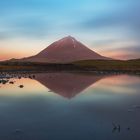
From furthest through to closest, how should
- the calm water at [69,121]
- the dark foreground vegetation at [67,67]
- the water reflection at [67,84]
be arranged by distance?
the dark foreground vegetation at [67,67] < the water reflection at [67,84] < the calm water at [69,121]

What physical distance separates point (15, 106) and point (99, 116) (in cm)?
672

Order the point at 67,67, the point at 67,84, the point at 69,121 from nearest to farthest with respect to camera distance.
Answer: the point at 69,121 → the point at 67,84 → the point at 67,67

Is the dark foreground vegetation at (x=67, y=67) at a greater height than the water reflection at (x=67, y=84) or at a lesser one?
greater

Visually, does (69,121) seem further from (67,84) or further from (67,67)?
(67,67)

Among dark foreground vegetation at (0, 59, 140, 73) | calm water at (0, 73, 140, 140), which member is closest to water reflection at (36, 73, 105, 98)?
calm water at (0, 73, 140, 140)

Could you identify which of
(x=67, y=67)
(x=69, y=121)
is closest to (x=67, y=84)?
(x=69, y=121)

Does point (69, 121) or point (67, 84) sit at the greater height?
point (67, 84)

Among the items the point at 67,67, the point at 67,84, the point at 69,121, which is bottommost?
the point at 69,121

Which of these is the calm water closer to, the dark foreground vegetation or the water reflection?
the water reflection

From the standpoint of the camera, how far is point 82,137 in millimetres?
12742

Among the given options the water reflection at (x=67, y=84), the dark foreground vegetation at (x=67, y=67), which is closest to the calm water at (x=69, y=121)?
the water reflection at (x=67, y=84)

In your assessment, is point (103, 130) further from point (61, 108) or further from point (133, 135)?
point (61, 108)

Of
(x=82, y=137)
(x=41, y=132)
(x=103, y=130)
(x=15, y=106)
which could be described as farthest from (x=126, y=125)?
(x=15, y=106)

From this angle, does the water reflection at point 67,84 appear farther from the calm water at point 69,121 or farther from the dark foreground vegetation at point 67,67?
the dark foreground vegetation at point 67,67
